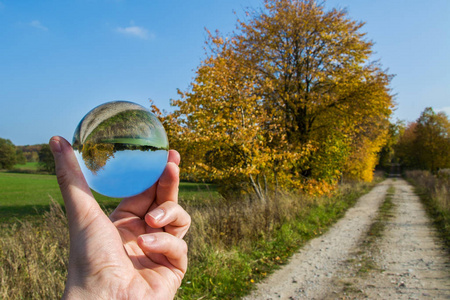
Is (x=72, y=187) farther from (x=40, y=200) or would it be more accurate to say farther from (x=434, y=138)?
(x=434, y=138)

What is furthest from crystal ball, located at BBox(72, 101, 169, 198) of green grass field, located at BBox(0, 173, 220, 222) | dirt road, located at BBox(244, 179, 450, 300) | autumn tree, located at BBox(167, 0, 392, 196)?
autumn tree, located at BBox(167, 0, 392, 196)

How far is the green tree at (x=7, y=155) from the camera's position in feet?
223

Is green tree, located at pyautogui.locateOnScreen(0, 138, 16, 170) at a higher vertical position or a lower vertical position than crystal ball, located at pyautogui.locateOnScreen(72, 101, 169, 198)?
lower

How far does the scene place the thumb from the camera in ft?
4.13

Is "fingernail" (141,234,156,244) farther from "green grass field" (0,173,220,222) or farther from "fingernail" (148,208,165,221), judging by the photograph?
"green grass field" (0,173,220,222)

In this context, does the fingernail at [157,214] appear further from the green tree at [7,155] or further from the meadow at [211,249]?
the green tree at [7,155]

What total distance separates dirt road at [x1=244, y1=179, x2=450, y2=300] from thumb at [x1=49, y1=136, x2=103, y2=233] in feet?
13.3

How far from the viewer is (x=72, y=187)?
1259 millimetres

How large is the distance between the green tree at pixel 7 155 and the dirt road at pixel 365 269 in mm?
80012

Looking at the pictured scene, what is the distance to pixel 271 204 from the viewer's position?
8.59 m

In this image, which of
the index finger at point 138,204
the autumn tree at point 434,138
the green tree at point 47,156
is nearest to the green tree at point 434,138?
the autumn tree at point 434,138

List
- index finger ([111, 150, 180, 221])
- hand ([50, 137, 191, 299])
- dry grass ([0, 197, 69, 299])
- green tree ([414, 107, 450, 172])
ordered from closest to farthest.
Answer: hand ([50, 137, 191, 299]) < index finger ([111, 150, 180, 221]) < dry grass ([0, 197, 69, 299]) < green tree ([414, 107, 450, 172])

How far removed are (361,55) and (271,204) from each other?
8.52 m

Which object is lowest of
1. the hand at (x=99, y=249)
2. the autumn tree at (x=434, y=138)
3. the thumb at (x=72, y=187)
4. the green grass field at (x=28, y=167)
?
the green grass field at (x=28, y=167)
